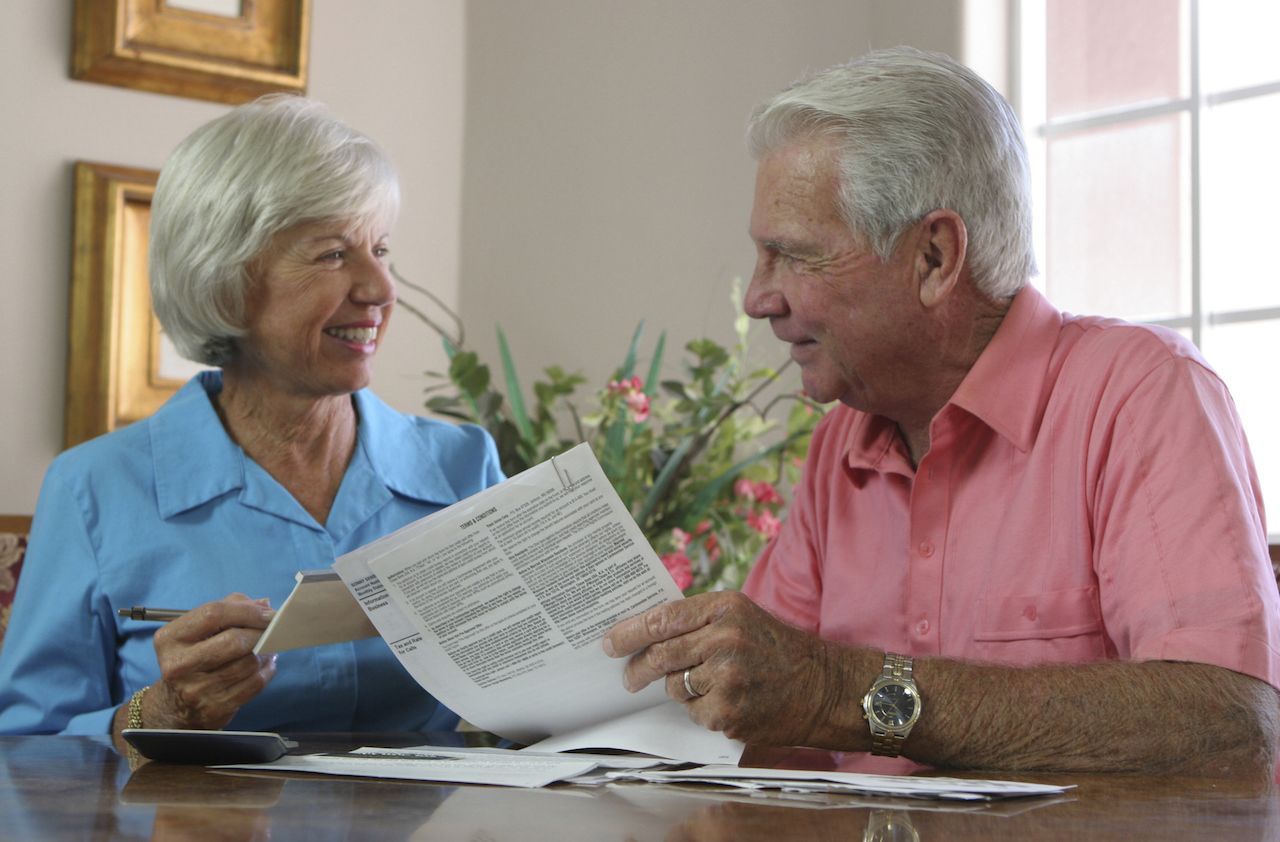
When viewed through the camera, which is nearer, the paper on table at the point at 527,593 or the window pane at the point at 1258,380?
the paper on table at the point at 527,593

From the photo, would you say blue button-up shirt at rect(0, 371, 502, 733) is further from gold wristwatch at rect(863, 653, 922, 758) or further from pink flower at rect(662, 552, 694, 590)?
pink flower at rect(662, 552, 694, 590)

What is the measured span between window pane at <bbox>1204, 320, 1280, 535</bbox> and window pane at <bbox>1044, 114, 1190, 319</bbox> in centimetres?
10

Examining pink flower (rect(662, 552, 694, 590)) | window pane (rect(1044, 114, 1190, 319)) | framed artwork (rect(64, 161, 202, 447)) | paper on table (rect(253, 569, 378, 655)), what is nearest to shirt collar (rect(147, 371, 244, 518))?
paper on table (rect(253, 569, 378, 655))

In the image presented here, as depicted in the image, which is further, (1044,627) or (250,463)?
(250,463)

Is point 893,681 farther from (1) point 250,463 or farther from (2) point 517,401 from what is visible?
(2) point 517,401

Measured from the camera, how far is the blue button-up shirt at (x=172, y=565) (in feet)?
5.69

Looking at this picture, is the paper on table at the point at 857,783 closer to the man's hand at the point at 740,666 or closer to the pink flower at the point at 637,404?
the man's hand at the point at 740,666

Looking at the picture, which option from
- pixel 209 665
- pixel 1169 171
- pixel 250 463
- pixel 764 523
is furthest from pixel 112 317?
pixel 1169 171

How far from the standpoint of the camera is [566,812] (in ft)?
3.22

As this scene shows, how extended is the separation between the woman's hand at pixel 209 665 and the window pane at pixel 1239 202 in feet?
6.63

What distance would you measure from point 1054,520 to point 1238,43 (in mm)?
1665

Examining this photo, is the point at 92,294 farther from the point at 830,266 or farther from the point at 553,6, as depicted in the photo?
the point at 830,266

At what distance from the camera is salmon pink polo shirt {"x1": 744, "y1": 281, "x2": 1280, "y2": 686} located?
1.35 m

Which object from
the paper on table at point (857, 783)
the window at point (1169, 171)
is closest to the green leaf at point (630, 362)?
the window at point (1169, 171)
